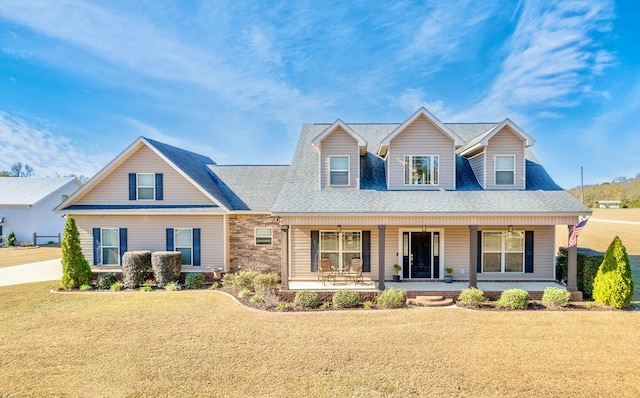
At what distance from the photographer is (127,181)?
1559 centimetres

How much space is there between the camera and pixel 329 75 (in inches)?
806

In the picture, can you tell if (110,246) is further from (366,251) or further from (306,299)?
(366,251)

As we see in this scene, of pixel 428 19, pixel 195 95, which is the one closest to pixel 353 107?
pixel 428 19

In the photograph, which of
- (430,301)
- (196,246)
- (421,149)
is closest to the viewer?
(430,301)

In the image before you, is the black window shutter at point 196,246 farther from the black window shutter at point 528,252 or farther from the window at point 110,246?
the black window shutter at point 528,252

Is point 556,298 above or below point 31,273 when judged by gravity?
above

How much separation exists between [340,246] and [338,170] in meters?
3.55

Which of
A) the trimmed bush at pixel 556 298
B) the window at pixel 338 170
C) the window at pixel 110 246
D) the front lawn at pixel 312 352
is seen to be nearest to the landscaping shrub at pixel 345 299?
the front lawn at pixel 312 352

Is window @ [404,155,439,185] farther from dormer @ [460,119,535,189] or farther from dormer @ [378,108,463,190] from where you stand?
dormer @ [460,119,535,189]

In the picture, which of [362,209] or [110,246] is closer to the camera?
[362,209]

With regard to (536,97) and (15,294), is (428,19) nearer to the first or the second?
(536,97)

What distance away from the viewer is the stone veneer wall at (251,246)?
1550 cm

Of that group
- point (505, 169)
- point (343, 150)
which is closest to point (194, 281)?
point (343, 150)

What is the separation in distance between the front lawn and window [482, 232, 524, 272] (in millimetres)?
3477
